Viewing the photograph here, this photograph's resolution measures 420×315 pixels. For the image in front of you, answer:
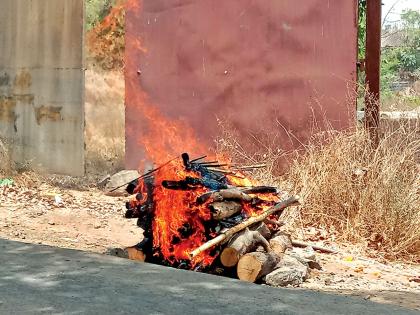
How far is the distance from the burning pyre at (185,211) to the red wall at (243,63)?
3595 millimetres

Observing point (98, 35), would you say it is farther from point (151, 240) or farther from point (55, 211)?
point (151, 240)

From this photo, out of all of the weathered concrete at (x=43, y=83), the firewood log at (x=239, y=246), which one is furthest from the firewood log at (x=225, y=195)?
the weathered concrete at (x=43, y=83)

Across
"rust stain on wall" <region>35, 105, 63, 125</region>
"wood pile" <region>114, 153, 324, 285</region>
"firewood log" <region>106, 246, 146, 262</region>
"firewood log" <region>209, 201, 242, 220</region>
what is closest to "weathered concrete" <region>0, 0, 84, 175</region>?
"rust stain on wall" <region>35, 105, 63, 125</region>

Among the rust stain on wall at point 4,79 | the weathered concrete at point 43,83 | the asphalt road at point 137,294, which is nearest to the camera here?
the asphalt road at point 137,294

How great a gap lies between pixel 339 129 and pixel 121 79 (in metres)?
3.91

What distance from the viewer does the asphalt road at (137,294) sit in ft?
15.4

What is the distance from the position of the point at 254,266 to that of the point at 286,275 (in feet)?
1.00

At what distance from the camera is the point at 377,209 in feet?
26.2

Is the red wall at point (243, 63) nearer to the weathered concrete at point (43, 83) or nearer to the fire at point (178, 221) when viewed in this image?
the weathered concrete at point (43, 83)

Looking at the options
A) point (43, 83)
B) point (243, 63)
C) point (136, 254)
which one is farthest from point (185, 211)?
point (43, 83)

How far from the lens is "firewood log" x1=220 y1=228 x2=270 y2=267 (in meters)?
6.24

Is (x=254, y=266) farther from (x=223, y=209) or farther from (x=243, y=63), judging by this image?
(x=243, y=63)

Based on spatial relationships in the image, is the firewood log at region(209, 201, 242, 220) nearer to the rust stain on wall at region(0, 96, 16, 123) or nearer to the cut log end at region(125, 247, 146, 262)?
the cut log end at region(125, 247, 146, 262)

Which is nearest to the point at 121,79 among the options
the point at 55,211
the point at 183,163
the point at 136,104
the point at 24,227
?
the point at 136,104
